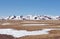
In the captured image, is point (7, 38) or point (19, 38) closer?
point (7, 38)

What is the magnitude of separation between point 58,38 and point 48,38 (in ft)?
5.68

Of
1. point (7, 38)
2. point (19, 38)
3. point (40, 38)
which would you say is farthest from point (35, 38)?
point (7, 38)

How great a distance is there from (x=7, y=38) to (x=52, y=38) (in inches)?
326

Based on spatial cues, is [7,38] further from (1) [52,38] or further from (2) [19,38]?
(1) [52,38]

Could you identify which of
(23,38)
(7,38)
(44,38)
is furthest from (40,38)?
(7,38)

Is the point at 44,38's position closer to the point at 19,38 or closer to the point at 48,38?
the point at 48,38

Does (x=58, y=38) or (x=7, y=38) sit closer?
(x=7, y=38)

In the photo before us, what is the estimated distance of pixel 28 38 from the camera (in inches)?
1181

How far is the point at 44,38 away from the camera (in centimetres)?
2995

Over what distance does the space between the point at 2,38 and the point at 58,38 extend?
9.92 meters

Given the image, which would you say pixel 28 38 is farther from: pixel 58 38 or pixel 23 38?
pixel 58 38

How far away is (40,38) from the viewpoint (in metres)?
30.0

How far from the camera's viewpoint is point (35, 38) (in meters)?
30.0

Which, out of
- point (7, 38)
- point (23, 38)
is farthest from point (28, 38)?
point (7, 38)
